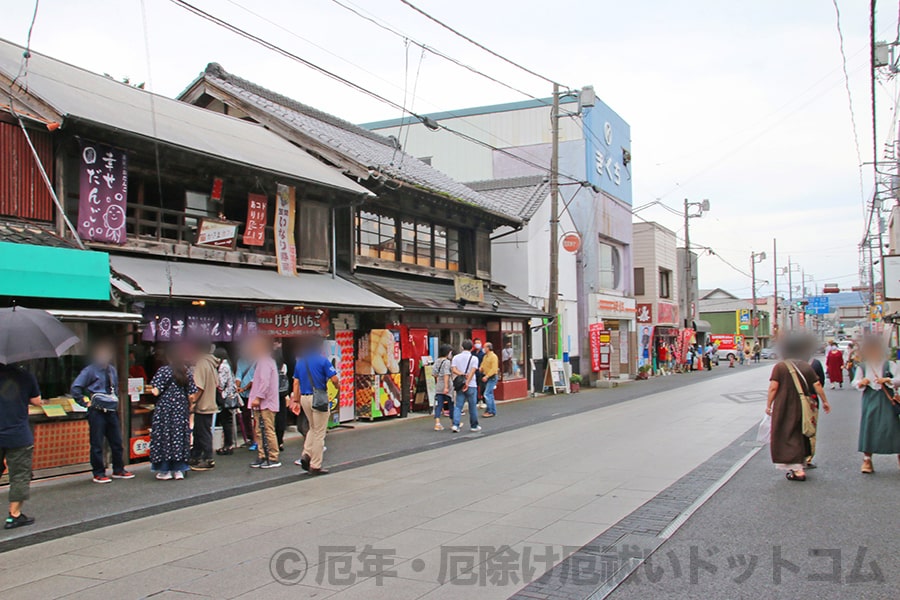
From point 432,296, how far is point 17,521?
489 inches

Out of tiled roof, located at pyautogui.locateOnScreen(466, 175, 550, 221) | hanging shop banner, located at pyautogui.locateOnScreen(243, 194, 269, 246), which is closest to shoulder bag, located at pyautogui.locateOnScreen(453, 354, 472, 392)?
hanging shop banner, located at pyautogui.locateOnScreen(243, 194, 269, 246)

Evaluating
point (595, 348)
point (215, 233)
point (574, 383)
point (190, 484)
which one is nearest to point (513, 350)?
point (574, 383)

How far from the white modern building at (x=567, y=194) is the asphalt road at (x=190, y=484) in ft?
36.4

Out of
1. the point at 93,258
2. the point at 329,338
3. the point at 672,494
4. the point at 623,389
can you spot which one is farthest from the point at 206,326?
the point at 623,389

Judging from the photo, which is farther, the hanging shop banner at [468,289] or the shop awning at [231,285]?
the hanging shop banner at [468,289]

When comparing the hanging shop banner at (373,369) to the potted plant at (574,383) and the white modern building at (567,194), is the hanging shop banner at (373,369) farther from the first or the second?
the potted plant at (574,383)

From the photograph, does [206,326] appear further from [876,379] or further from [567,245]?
[567,245]

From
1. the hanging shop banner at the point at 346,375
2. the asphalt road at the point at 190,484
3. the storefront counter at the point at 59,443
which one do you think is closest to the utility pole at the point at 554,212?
the asphalt road at the point at 190,484

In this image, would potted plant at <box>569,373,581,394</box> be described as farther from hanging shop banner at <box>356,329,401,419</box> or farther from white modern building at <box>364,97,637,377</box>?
hanging shop banner at <box>356,329,401,419</box>

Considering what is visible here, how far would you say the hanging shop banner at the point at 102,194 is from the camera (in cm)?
1077

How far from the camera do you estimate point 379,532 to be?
6.62 metres

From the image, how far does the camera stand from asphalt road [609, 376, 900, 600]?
4852mm

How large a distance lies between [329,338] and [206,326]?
11.1 ft

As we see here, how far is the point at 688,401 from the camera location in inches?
805
